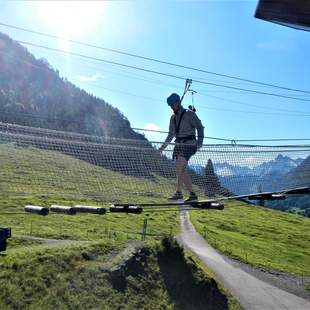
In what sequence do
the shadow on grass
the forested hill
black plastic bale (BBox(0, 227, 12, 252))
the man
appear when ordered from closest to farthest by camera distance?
the man
black plastic bale (BBox(0, 227, 12, 252))
the shadow on grass
the forested hill

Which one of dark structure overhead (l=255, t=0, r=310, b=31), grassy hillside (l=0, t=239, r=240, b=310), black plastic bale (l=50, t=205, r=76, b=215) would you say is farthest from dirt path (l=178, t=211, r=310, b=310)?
dark structure overhead (l=255, t=0, r=310, b=31)

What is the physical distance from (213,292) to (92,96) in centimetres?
13370

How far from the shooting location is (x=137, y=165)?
999 cm

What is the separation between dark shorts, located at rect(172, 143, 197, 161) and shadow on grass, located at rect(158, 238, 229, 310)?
17.1 feet

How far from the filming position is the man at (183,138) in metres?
8.90

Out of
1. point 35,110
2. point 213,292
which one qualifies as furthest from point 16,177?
point 35,110

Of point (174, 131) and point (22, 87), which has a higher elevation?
point (22, 87)

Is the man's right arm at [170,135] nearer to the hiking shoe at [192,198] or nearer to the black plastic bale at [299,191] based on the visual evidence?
the hiking shoe at [192,198]

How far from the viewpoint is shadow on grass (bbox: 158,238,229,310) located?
506 inches

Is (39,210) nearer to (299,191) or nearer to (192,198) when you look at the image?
(192,198)

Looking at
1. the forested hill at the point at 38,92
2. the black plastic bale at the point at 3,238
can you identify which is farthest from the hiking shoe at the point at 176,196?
the forested hill at the point at 38,92

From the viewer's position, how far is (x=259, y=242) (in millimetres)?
42188

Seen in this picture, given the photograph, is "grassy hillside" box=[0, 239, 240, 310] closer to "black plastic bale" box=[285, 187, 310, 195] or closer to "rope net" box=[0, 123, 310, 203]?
"rope net" box=[0, 123, 310, 203]

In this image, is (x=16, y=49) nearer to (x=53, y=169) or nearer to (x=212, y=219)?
(x=212, y=219)
